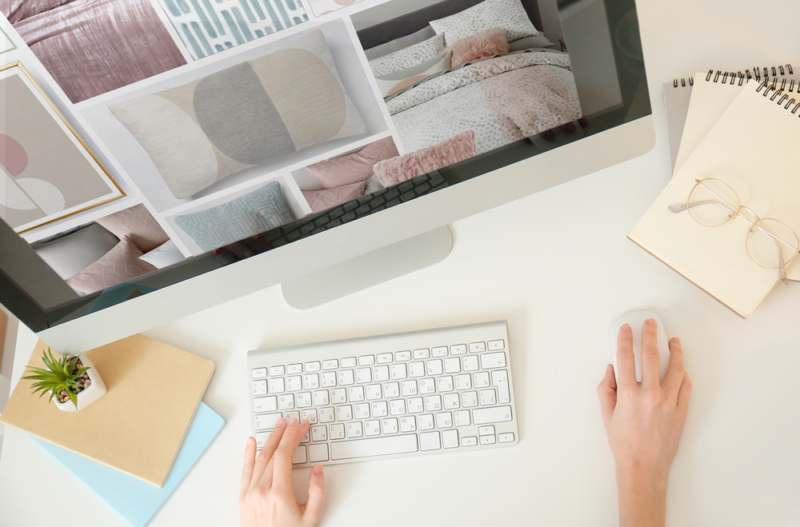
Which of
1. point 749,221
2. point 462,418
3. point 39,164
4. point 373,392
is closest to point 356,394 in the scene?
point 373,392

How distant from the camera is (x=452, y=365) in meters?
0.57

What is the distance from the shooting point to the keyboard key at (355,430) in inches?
22.0

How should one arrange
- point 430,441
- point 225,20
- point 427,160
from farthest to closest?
point 430,441 → point 427,160 → point 225,20

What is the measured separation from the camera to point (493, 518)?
0.53 meters

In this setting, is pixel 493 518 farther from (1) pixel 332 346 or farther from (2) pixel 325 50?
(2) pixel 325 50

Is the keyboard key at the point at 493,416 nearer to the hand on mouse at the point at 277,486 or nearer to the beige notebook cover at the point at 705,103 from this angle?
the hand on mouse at the point at 277,486

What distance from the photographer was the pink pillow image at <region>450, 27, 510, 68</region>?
1.35 feet

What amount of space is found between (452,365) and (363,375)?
104mm

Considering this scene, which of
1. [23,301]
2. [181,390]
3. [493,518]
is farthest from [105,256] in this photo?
[493,518]

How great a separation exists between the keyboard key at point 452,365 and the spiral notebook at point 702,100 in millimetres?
352

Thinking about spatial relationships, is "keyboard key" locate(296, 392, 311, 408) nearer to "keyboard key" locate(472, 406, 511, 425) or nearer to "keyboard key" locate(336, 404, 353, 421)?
"keyboard key" locate(336, 404, 353, 421)

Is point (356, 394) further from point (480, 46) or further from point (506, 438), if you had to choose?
point (480, 46)

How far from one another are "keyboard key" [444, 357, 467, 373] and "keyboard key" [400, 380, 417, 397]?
0.04m

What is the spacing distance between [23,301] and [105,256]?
0.09 metres
